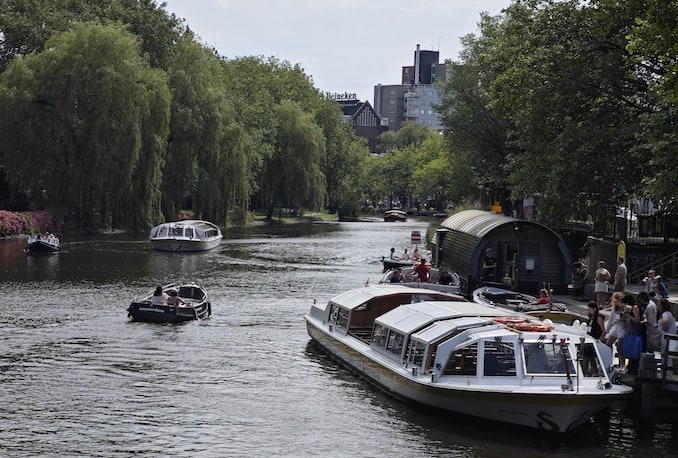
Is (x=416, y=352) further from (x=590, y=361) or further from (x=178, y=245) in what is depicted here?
(x=178, y=245)

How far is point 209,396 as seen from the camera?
26.6 m

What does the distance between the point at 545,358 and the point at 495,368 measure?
1137 millimetres

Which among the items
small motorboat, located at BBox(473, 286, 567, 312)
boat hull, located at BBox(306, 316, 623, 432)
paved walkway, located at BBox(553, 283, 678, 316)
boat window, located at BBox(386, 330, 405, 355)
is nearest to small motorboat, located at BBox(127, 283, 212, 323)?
small motorboat, located at BBox(473, 286, 567, 312)

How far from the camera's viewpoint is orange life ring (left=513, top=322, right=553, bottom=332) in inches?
949

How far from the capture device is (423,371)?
81.5 feet

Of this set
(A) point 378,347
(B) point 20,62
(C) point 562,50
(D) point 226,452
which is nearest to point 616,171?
(C) point 562,50

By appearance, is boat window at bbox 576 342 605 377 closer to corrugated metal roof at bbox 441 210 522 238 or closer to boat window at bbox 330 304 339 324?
boat window at bbox 330 304 339 324

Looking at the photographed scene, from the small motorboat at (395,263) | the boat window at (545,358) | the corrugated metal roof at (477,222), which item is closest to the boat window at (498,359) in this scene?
the boat window at (545,358)

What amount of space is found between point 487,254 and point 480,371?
21.6 metres

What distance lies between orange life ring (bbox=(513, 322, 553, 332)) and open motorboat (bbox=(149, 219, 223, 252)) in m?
49.2

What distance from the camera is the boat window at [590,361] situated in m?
23.6

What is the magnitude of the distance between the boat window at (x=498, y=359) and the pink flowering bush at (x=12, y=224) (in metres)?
60.4

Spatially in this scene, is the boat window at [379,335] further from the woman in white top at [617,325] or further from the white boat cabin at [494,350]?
the woman in white top at [617,325]

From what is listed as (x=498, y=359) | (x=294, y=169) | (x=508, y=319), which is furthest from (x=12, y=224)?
(x=498, y=359)
